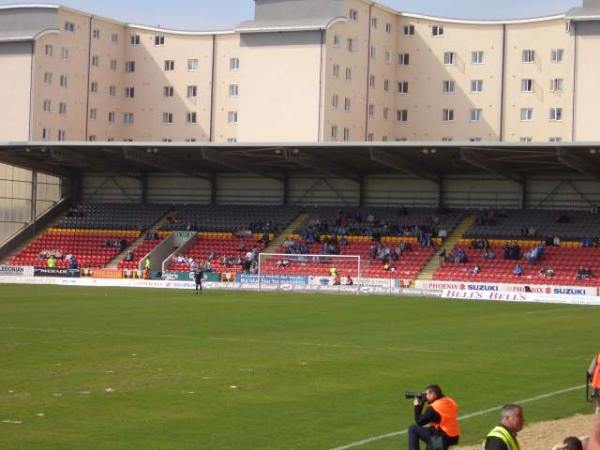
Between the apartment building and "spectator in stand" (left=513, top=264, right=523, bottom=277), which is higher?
the apartment building

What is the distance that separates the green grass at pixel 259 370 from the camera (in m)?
17.8

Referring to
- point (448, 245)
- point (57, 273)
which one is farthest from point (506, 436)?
point (57, 273)

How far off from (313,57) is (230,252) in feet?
48.6

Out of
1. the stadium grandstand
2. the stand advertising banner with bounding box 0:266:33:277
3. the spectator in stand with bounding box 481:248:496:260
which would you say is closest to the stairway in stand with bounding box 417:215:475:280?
the stadium grandstand

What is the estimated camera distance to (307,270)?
65562mm

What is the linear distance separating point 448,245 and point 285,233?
36.3 ft

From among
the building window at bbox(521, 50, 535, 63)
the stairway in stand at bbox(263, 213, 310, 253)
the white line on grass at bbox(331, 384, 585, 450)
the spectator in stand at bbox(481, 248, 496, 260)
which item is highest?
the building window at bbox(521, 50, 535, 63)

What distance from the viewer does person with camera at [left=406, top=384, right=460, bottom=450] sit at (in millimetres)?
14211

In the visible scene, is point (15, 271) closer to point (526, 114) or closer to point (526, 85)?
point (526, 114)

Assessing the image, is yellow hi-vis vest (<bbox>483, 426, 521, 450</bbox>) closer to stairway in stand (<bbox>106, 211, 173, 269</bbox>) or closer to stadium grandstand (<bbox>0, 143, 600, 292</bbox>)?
stadium grandstand (<bbox>0, 143, 600, 292</bbox>)

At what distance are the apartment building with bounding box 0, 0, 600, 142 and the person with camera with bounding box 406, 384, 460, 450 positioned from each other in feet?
206

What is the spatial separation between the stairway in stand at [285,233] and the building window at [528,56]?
18.4 metres

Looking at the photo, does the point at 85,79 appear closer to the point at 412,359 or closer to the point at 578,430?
the point at 412,359

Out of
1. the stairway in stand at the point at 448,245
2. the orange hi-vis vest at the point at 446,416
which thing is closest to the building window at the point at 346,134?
the stairway in stand at the point at 448,245
